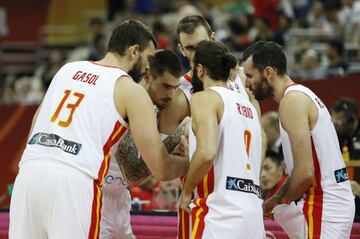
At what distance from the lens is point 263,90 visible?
20.4 ft

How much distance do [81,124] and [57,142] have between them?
0.61 feet

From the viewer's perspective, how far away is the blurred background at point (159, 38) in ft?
42.6

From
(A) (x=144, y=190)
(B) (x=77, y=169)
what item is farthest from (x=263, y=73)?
(A) (x=144, y=190)

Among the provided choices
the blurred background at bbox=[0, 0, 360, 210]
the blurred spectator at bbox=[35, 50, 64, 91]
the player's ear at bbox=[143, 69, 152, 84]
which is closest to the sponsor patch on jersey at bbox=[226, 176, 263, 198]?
the player's ear at bbox=[143, 69, 152, 84]

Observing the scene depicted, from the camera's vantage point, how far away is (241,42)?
14391 millimetres

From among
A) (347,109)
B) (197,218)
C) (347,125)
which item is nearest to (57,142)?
(197,218)

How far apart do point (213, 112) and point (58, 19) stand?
16.3 metres

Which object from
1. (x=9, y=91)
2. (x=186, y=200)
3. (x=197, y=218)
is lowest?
(x=197, y=218)

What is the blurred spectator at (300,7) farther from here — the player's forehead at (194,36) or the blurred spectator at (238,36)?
the player's forehead at (194,36)

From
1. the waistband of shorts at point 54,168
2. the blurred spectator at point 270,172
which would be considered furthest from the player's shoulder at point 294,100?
the blurred spectator at point 270,172

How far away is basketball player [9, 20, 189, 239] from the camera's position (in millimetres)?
5574

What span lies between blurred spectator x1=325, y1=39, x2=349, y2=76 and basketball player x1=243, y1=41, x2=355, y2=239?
6.86 meters

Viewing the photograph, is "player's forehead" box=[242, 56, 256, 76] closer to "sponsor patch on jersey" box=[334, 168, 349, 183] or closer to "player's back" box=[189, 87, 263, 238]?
"player's back" box=[189, 87, 263, 238]

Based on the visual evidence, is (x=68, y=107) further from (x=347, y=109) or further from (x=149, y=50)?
(x=347, y=109)
